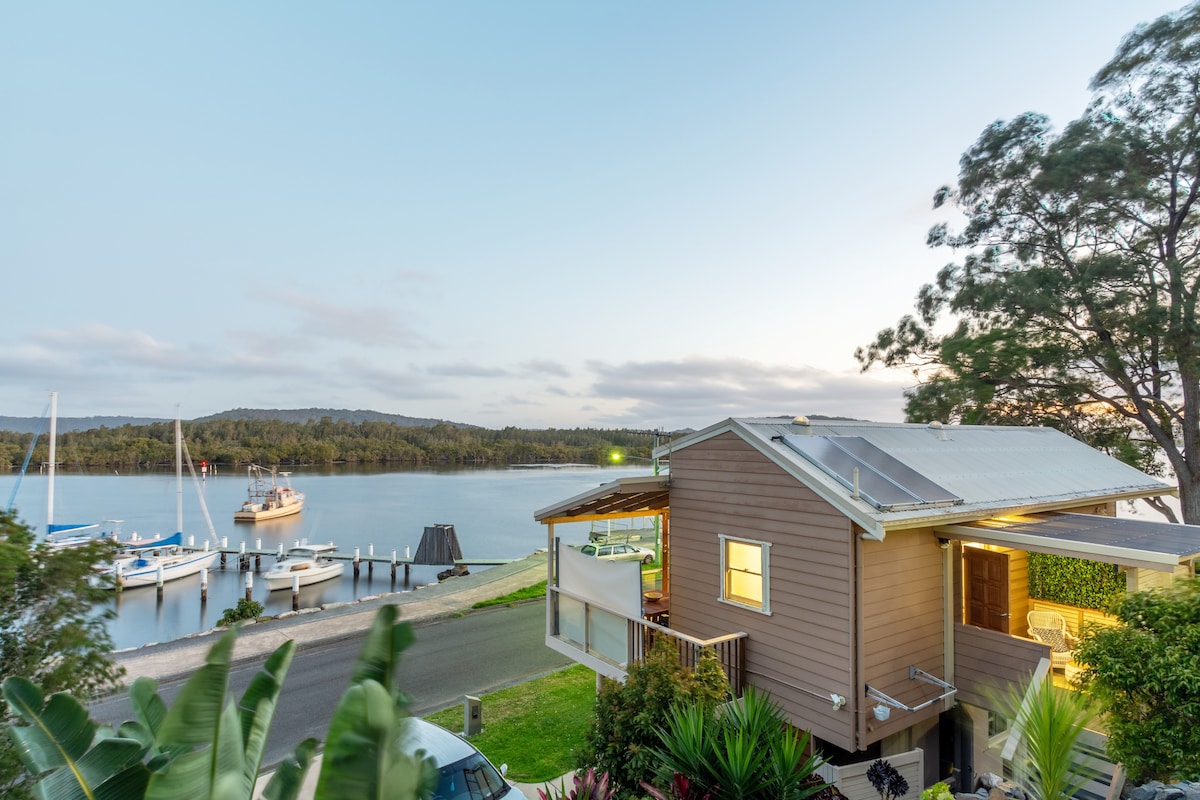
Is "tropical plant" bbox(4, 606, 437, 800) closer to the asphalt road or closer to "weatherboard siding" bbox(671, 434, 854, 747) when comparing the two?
"weatherboard siding" bbox(671, 434, 854, 747)

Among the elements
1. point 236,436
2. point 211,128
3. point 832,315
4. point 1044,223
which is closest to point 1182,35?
point 1044,223

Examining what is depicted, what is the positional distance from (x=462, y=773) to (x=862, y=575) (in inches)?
204

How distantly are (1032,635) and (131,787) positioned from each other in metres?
11.0

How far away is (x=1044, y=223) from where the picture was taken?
2341cm

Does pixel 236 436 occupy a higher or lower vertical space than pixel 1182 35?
lower

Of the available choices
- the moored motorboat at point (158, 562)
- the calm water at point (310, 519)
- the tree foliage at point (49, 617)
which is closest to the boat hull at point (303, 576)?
the calm water at point (310, 519)

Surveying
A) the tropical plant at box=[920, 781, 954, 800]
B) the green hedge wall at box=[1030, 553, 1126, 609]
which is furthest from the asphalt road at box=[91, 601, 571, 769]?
the green hedge wall at box=[1030, 553, 1126, 609]

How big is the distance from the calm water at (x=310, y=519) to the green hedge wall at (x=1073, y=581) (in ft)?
42.1

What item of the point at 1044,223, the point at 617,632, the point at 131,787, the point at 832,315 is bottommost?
the point at 617,632

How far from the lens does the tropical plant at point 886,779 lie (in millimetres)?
6238

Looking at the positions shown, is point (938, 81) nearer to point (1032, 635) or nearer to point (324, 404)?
point (1032, 635)

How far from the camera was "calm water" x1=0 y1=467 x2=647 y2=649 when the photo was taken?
28812 millimetres

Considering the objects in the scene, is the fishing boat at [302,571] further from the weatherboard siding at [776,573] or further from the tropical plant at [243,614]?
the weatherboard siding at [776,573]

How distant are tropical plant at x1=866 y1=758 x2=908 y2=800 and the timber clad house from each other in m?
0.33
